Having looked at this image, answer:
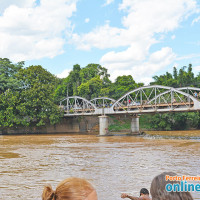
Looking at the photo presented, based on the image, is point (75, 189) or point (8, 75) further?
point (8, 75)

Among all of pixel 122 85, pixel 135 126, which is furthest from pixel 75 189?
pixel 122 85

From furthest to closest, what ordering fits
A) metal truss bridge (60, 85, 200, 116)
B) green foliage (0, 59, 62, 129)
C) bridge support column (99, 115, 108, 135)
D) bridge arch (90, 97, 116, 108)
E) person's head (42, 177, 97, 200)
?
bridge arch (90, 97, 116, 108), green foliage (0, 59, 62, 129), bridge support column (99, 115, 108, 135), metal truss bridge (60, 85, 200, 116), person's head (42, 177, 97, 200)

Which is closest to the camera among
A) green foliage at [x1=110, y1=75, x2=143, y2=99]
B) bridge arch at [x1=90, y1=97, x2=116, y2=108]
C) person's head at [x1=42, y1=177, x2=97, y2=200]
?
person's head at [x1=42, y1=177, x2=97, y2=200]

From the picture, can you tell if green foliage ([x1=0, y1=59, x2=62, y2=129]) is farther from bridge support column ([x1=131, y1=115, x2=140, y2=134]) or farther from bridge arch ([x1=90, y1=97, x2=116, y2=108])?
bridge support column ([x1=131, y1=115, x2=140, y2=134])

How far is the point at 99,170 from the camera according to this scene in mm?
15375

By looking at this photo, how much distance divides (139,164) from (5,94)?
130 feet

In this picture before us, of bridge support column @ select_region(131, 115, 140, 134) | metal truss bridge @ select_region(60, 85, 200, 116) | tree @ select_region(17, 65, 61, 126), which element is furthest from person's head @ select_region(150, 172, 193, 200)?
tree @ select_region(17, 65, 61, 126)

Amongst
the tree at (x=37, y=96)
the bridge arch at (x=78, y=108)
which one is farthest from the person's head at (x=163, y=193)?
the bridge arch at (x=78, y=108)

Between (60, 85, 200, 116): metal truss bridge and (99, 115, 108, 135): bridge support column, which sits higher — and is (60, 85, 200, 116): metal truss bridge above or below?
above

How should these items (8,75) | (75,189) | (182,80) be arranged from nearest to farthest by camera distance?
(75,189) → (8,75) → (182,80)

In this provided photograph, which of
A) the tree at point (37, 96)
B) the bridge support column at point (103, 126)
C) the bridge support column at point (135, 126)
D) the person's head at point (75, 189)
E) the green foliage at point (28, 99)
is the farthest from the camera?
the tree at point (37, 96)

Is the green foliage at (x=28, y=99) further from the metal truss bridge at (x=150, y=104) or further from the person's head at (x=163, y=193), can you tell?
the person's head at (x=163, y=193)

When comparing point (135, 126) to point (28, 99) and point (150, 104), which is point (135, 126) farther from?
point (28, 99)

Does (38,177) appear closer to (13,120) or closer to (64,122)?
(13,120)
